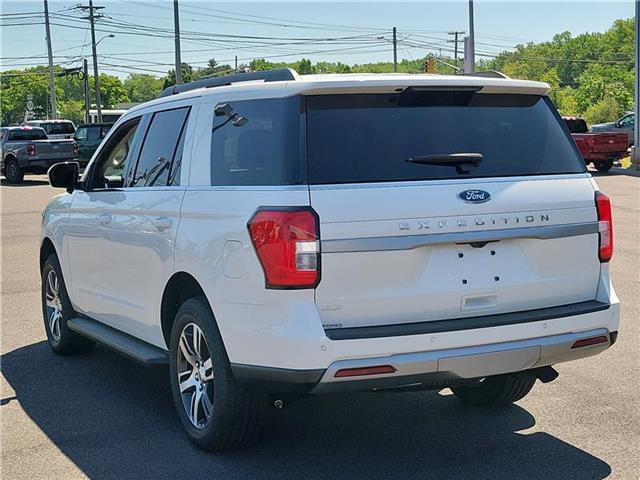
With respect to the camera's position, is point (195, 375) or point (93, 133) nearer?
point (195, 375)

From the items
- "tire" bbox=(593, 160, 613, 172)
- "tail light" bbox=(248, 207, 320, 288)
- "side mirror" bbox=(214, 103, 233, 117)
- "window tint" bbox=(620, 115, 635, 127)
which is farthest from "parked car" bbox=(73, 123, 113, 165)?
"tail light" bbox=(248, 207, 320, 288)

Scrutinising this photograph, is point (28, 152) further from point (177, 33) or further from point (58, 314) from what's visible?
point (58, 314)

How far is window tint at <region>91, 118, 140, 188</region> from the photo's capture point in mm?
6133

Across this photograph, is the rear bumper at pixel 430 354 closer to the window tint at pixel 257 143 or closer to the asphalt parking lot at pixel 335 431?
the asphalt parking lot at pixel 335 431

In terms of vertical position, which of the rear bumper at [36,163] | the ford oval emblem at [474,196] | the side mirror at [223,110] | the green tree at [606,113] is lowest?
the rear bumper at [36,163]

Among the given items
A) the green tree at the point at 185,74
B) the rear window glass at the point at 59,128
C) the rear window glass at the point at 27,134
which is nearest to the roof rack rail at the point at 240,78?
the rear window glass at the point at 27,134

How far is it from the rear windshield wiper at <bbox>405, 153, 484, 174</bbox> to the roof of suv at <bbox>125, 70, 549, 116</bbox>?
1.25 ft

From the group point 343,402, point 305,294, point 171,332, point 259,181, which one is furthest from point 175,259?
point 343,402

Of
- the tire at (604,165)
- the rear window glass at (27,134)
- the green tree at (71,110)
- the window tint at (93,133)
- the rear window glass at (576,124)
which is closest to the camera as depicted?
the rear window glass at (576,124)

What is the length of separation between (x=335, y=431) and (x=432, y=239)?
5.04ft

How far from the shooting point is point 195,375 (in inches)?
194

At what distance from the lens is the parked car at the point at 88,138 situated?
3288 centimetres

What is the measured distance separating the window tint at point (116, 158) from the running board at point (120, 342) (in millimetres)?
1018

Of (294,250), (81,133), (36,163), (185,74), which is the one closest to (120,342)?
(294,250)
